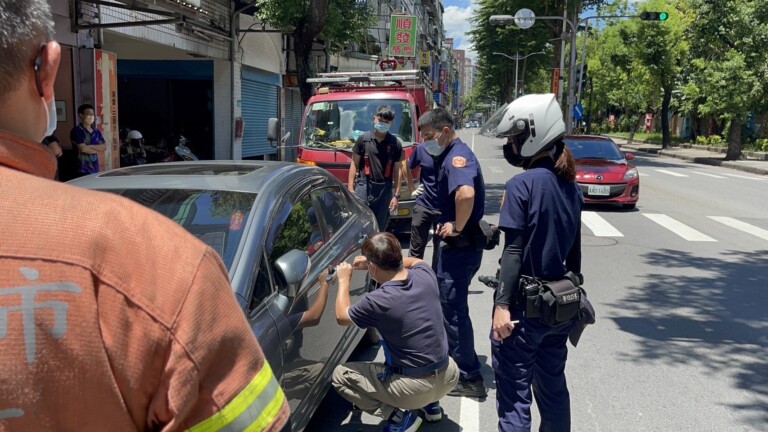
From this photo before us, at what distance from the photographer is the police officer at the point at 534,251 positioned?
9.49 feet

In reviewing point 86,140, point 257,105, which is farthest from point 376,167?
point 257,105

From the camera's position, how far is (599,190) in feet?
38.8

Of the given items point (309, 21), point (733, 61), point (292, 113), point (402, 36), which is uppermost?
point (402, 36)

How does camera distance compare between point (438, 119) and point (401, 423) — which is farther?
point (438, 119)

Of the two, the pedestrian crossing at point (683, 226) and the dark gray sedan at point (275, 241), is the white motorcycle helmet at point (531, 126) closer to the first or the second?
the dark gray sedan at point (275, 241)

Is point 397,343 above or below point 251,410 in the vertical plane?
below

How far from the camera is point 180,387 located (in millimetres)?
939

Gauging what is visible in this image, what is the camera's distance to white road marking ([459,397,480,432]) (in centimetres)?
370

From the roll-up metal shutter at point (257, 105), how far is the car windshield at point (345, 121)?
8.02 m

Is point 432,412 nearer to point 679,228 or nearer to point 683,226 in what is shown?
point 679,228

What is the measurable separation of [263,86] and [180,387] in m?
18.7

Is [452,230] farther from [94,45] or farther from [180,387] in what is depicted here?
[94,45]

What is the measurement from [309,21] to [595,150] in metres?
6.78

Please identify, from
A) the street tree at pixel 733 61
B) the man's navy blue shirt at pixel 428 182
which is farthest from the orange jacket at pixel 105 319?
the street tree at pixel 733 61
